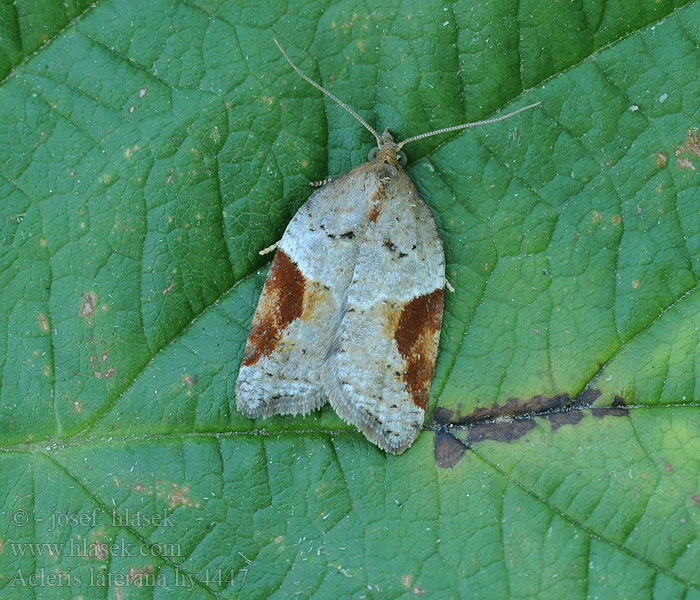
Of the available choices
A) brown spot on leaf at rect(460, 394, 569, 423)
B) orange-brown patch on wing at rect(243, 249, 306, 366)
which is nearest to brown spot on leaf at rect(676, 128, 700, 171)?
brown spot on leaf at rect(460, 394, 569, 423)

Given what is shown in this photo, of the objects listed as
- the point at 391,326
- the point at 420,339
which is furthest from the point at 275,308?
the point at 420,339

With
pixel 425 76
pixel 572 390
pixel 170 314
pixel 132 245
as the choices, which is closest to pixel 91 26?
pixel 132 245

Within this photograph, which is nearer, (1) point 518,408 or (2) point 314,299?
(1) point 518,408

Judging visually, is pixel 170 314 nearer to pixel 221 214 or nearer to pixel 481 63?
pixel 221 214

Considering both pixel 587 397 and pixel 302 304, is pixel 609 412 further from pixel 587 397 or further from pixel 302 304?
pixel 302 304

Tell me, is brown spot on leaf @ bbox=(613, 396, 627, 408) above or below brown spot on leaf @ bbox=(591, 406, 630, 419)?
above

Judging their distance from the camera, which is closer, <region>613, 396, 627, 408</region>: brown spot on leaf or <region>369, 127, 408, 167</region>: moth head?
<region>613, 396, 627, 408</region>: brown spot on leaf

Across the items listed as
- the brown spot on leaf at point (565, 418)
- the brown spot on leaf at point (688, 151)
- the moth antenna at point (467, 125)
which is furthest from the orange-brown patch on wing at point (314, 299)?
the brown spot on leaf at point (688, 151)

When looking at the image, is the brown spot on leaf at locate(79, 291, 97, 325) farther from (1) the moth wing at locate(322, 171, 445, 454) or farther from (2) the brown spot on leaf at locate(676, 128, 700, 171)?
(2) the brown spot on leaf at locate(676, 128, 700, 171)
